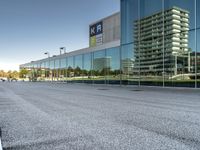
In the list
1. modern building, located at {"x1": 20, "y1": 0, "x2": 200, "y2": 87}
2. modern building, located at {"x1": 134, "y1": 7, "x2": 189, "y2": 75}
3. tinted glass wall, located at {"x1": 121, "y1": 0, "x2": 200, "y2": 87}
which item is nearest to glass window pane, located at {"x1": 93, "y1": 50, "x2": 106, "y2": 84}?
modern building, located at {"x1": 20, "y1": 0, "x2": 200, "y2": 87}

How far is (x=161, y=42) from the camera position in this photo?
2788cm

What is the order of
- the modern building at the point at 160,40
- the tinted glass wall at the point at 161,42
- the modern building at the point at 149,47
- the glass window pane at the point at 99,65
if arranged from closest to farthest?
the tinted glass wall at the point at 161,42, the modern building at the point at 149,47, the modern building at the point at 160,40, the glass window pane at the point at 99,65

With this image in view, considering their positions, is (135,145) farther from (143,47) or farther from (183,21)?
(143,47)

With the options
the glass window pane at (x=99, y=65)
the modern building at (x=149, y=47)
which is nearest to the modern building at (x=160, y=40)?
the modern building at (x=149, y=47)

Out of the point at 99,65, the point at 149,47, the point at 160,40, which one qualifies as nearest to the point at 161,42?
the point at 160,40

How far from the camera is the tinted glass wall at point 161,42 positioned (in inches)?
968

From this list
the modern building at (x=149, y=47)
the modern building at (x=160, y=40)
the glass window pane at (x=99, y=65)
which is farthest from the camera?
the glass window pane at (x=99, y=65)

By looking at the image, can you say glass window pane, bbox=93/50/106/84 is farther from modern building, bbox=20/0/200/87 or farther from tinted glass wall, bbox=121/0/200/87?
tinted glass wall, bbox=121/0/200/87

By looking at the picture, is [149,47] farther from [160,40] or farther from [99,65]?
[99,65]

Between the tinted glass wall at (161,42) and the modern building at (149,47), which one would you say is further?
the modern building at (149,47)

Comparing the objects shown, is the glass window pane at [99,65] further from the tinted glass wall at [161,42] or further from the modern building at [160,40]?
the modern building at [160,40]

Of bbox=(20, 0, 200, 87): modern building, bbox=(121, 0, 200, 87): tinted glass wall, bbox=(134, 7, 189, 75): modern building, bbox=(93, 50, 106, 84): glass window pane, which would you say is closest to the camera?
bbox=(121, 0, 200, 87): tinted glass wall

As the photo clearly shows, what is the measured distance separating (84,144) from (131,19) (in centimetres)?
2993

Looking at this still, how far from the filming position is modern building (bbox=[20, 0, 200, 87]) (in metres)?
24.8
